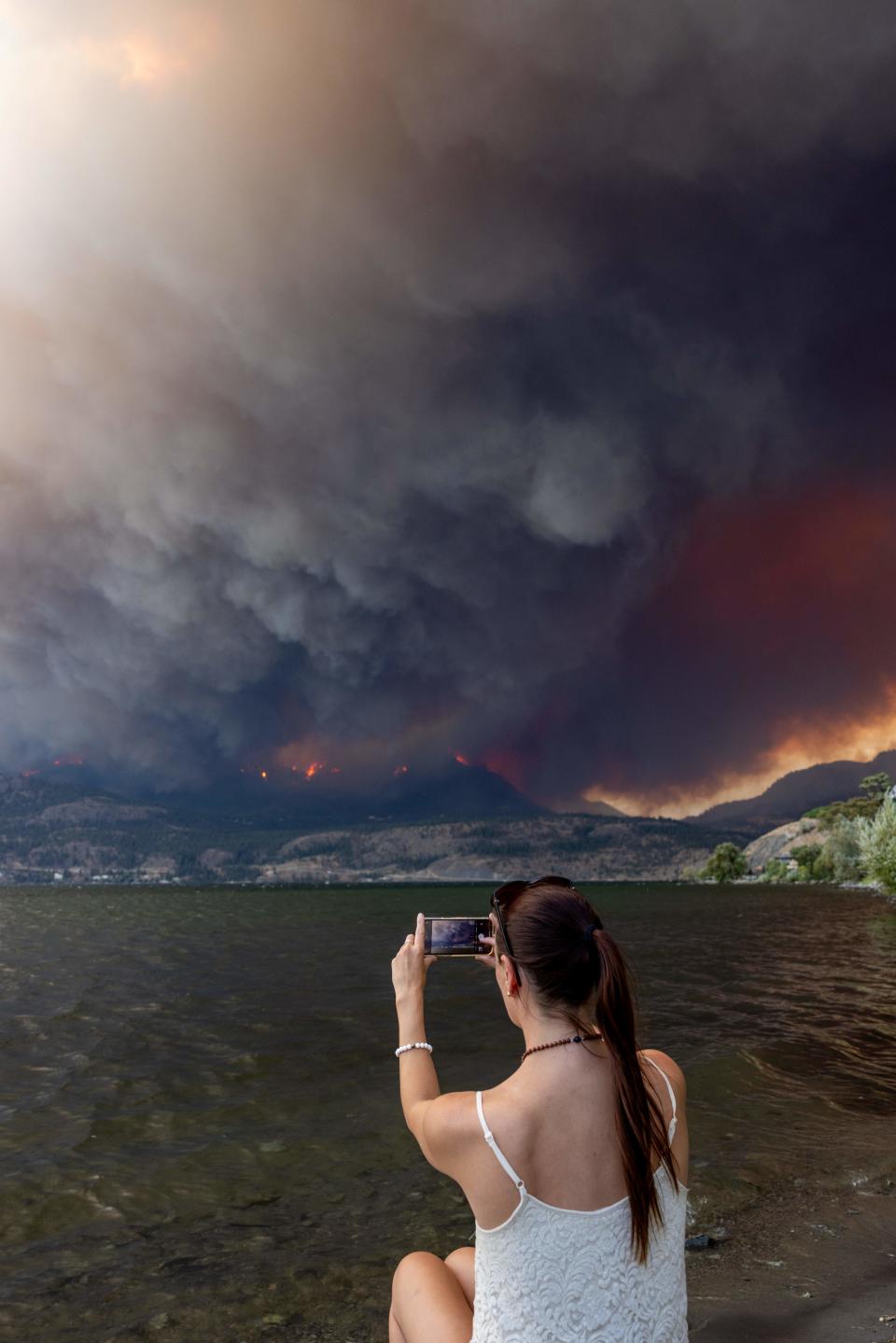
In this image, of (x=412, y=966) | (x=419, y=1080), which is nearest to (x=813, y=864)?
(x=412, y=966)

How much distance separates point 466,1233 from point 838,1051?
11343 millimetres

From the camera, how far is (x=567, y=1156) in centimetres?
329

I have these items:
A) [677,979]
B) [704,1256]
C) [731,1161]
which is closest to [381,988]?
[677,979]

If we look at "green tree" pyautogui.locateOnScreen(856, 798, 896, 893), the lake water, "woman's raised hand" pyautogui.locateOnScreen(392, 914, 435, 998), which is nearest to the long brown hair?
"woman's raised hand" pyautogui.locateOnScreen(392, 914, 435, 998)

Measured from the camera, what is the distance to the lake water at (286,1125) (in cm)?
831

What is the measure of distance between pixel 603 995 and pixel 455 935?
3.46 ft

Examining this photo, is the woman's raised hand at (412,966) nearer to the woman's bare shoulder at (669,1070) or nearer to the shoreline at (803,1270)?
the woman's bare shoulder at (669,1070)

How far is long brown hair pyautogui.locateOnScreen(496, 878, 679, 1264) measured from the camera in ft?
11.0

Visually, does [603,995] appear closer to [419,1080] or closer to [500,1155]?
[500,1155]

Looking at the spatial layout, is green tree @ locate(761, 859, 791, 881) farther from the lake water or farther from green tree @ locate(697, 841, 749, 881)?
the lake water

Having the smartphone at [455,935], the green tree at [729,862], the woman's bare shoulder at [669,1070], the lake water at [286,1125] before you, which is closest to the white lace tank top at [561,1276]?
the woman's bare shoulder at [669,1070]

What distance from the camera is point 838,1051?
17594 millimetres

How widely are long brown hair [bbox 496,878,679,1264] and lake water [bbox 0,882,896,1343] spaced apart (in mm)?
5538

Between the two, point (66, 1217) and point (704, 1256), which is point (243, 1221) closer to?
point (66, 1217)
